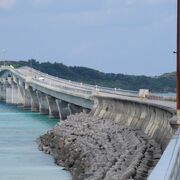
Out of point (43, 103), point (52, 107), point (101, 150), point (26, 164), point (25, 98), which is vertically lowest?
point (26, 164)

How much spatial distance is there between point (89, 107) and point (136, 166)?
41.0 metres

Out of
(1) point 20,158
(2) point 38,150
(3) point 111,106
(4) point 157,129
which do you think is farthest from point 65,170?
(3) point 111,106

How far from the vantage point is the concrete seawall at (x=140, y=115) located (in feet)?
83.6

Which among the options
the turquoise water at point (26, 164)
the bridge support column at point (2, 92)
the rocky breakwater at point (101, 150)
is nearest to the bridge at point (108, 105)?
the rocky breakwater at point (101, 150)

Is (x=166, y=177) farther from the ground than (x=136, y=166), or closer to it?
farther from the ground

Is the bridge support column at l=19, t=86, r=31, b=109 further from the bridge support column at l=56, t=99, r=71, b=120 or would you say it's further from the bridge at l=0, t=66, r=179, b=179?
the bridge support column at l=56, t=99, r=71, b=120

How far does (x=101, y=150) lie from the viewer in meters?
28.3

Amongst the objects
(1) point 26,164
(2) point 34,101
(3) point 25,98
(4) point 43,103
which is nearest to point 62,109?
(4) point 43,103

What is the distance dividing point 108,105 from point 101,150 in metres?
19.7

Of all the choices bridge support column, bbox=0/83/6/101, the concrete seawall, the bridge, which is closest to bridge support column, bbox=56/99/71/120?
the bridge

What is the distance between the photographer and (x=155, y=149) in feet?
76.2

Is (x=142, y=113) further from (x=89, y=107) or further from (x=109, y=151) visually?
(x=89, y=107)

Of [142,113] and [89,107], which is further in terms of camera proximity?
[89,107]

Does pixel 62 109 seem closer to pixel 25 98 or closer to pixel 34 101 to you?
pixel 34 101
